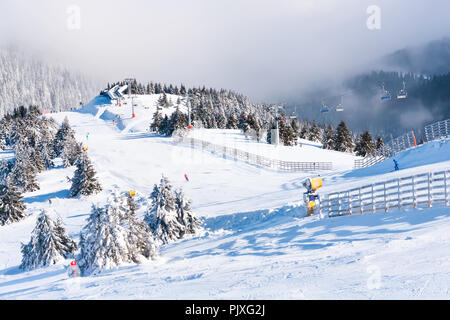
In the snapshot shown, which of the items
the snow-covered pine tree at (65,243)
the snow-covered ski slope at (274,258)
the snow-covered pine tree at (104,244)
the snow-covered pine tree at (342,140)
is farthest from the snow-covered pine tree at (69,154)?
the snow-covered pine tree at (342,140)

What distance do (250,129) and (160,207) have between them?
53616mm

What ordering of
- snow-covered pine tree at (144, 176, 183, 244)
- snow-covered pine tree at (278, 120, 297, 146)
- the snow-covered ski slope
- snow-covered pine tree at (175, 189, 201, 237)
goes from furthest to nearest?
1. snow-covered pine tree at (278, 120, 297, 146)
2. snow-covered pine tree at (175, 189, 201, 237)
3. snow-covered pine tree at (144, 176, 183, 244)
4. the snow-covered ski slope

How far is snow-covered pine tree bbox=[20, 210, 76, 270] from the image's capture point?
18.6 metres

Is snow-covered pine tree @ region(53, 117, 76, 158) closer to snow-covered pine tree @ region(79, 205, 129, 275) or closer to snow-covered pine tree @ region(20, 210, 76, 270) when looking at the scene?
snow-covered pine tree @ region(20, 210, 76, 270)

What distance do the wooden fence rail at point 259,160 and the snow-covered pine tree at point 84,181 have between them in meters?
21.0

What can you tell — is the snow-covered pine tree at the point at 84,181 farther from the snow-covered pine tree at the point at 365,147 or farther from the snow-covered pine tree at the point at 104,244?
the snow-covered pine tree at the point at 365,147

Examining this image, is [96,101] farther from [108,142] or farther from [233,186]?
[233,186]

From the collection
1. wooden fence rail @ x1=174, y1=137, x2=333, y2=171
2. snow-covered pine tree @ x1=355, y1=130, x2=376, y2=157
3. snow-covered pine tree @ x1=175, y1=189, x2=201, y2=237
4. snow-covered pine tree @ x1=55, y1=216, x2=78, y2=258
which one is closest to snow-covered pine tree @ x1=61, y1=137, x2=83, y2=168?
wooden fence rail @ x1=174, y1=137, x2=333, y2=171

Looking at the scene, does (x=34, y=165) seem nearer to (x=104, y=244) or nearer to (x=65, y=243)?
(x=65, y=243)

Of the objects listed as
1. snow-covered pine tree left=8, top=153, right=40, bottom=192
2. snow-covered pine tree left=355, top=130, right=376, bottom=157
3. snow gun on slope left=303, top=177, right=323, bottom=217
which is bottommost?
snow gun on slope left=303, top=177, right=323, bottom=217

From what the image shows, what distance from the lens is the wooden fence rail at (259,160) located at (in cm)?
4843

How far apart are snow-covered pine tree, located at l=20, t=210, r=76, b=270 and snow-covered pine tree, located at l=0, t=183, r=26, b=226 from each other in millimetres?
13933

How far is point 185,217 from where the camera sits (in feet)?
75.8
